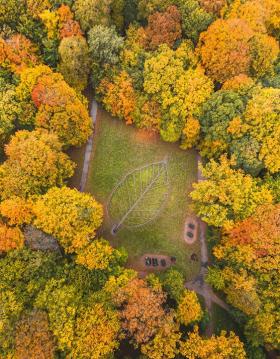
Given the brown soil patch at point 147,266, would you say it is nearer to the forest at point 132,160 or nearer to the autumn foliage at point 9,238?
the forest at point 132,160

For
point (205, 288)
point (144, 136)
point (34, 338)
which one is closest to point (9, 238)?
point (34, 338)

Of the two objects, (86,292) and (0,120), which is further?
(0,120)

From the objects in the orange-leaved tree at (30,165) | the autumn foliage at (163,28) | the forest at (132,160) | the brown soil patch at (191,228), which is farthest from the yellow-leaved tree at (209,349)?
the autumn foliage at (163,28)

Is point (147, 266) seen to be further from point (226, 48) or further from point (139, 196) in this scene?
point (226, 48)

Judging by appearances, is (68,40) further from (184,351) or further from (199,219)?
(184,351)

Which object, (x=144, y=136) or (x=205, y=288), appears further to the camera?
(x=144, y=136)

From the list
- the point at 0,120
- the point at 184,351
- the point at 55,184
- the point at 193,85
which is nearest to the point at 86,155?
the point at 55,184

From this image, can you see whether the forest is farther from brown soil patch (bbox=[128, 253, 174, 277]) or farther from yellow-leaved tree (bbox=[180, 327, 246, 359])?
brown soil patch (bbox=[128, 253, 174, 277])

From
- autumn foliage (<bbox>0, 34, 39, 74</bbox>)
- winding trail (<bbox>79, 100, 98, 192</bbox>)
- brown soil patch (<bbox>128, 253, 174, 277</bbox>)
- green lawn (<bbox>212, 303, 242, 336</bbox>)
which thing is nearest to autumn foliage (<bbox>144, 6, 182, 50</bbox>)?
winding trail (<bbox>79, 100, 98, 192</bbox>)
